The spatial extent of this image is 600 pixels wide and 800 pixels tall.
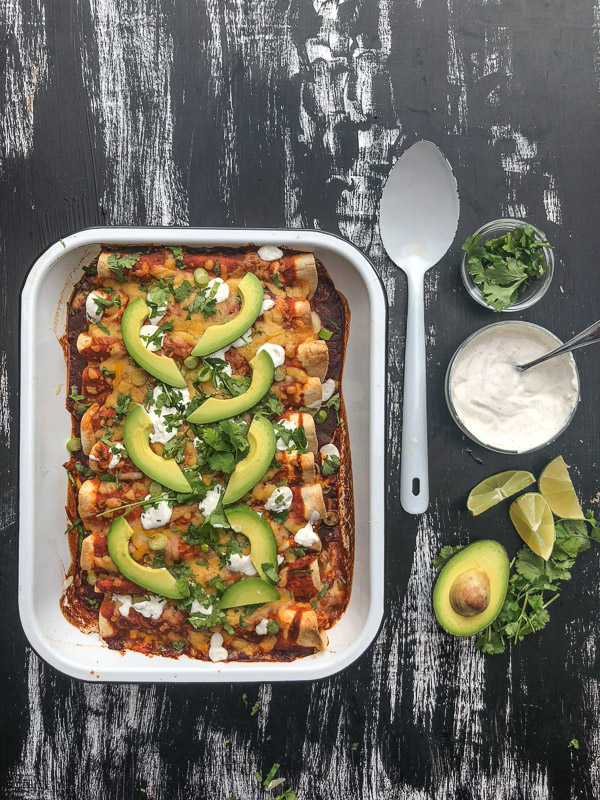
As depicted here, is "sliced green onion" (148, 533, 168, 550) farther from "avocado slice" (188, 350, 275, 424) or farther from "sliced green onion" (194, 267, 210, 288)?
"sliced green onion" (194, 267, 210, 288)

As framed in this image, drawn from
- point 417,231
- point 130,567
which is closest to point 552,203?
point 417,231

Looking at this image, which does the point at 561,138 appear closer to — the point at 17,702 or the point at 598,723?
the point at 598,723

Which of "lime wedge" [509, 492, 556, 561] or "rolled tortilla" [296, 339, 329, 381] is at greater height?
"rolled tortilla" [296, 339, 329, 381]

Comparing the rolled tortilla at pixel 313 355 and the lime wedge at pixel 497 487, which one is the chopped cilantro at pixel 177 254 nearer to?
the rolled tortilla at pixel 313 355

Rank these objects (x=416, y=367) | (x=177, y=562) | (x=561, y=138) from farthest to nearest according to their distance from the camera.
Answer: (x=561, y=138) → (x=416, y=367) → (x=177, y=562)

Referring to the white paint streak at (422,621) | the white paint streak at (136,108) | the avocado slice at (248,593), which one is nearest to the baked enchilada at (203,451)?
the avocado slice at (248,593)

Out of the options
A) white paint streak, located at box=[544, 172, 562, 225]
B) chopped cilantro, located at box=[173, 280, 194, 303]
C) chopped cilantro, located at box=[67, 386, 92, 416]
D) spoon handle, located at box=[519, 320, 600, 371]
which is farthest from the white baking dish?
white paint streak, located at box=[544, 172, 562, 225]

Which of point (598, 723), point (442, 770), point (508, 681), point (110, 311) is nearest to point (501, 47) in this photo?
point (110, 311)
